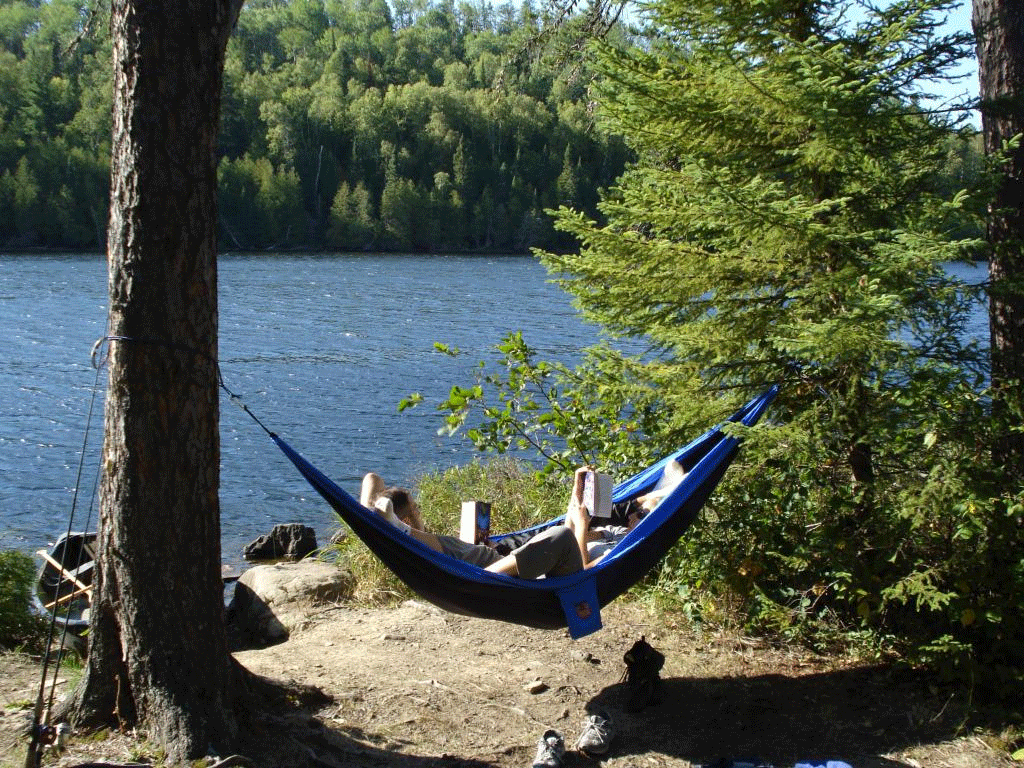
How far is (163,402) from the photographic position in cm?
298

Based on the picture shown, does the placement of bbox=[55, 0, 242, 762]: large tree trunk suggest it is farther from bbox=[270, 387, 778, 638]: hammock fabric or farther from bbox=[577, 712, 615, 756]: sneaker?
bbox=[577, 712, 615, 756]: sneaker

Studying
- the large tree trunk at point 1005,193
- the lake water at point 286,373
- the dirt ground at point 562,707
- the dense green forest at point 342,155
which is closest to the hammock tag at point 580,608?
the dirt ground at point 562,707

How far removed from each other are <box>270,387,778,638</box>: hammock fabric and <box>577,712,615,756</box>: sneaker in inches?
12.5

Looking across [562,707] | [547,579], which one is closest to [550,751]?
[562,707]

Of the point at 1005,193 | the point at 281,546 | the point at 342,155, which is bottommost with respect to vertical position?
the point at 281,546

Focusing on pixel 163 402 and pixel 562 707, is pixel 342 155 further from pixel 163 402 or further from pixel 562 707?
pixel 163 402

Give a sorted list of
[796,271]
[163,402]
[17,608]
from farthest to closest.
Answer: [17,608], [796,271], [163,402]

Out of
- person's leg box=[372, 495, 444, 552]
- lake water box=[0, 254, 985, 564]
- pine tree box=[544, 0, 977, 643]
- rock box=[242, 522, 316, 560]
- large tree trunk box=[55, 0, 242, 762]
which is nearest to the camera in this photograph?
large tree trunk box=[55, 0, 242, 762]

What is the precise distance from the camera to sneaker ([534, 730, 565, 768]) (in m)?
3.47

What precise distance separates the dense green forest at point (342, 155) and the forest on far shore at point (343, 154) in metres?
0.06

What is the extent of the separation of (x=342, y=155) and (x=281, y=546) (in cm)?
4059

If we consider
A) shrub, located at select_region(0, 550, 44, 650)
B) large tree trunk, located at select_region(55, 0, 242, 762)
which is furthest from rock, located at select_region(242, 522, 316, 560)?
large tree trunk, located at select_region(55, 0, 242, 762)

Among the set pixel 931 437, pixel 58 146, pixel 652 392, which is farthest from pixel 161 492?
pixel 58 146

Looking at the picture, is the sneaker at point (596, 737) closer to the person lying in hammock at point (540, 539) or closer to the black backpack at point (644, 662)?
the black backpack at point (644, 662)
